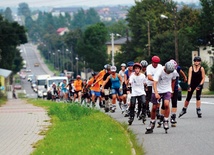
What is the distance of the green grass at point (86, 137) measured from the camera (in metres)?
15.0

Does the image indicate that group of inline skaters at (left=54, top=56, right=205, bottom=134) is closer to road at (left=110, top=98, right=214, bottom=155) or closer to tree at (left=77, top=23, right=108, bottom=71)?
road at (left=110, top=98, right=214, bottom=155)

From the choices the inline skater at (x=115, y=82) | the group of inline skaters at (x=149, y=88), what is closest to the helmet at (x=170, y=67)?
the group of inline skaters at (x=149, y=88)

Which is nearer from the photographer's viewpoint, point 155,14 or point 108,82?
point 108,82

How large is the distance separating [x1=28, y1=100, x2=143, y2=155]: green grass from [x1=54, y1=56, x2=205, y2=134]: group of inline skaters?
0.86 meters

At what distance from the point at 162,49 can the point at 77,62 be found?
84.2 m

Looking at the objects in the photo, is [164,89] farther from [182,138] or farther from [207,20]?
[207,20]

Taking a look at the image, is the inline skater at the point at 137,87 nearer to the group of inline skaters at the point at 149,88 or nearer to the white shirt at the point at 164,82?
the group of inline skaters at the point at 149,88

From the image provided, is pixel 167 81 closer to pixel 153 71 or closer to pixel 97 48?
Answer: pixel 153 71

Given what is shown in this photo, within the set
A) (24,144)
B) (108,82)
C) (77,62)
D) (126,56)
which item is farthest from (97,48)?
(24,144)

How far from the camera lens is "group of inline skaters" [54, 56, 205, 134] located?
A: 758 inches

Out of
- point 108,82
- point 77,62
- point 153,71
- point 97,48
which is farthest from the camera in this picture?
point 77,62

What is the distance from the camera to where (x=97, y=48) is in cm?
14575

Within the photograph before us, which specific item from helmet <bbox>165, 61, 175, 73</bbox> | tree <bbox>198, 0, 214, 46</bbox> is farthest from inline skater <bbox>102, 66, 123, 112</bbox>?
tree <bbox>198, 0, 214, 46</bbox>

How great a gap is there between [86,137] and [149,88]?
491cm
